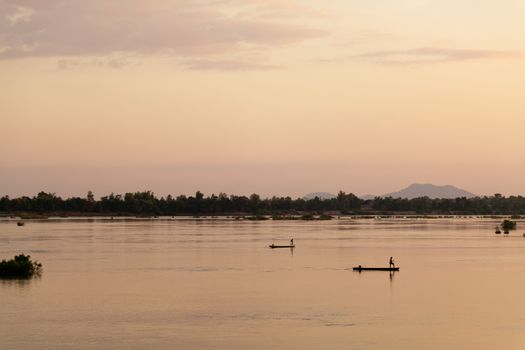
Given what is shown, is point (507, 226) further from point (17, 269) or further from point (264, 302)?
point (264, 302)

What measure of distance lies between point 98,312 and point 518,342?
21.1m

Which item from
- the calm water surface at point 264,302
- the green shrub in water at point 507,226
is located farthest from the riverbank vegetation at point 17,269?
the green shrub in water at point 507,226

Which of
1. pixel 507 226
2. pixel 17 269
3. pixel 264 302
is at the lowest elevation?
pixel 264 302

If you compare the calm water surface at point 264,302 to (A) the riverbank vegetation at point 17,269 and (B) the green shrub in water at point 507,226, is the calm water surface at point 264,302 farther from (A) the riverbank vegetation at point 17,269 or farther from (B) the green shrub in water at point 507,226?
(B) the green shrub in water at point 507,226

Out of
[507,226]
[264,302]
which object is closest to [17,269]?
[264,302]

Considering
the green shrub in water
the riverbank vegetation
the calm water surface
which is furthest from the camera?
the green shrub in water

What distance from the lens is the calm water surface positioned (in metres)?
39.7

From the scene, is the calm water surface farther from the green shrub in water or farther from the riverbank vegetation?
the green shrub in water

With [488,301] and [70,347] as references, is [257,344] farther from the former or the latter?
[488,301]

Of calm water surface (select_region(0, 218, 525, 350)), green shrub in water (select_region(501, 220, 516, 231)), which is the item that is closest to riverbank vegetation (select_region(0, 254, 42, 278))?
calm water surface (select_region(0, 218, 525, 350))

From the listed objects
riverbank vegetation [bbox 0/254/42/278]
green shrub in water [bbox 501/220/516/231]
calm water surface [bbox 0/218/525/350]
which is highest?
green shrub in water [bbox 501/220/516/231]

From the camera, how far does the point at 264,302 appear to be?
167ft

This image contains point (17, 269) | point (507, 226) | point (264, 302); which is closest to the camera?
point (264, 302)

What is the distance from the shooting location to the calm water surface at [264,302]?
3969 centimetres
